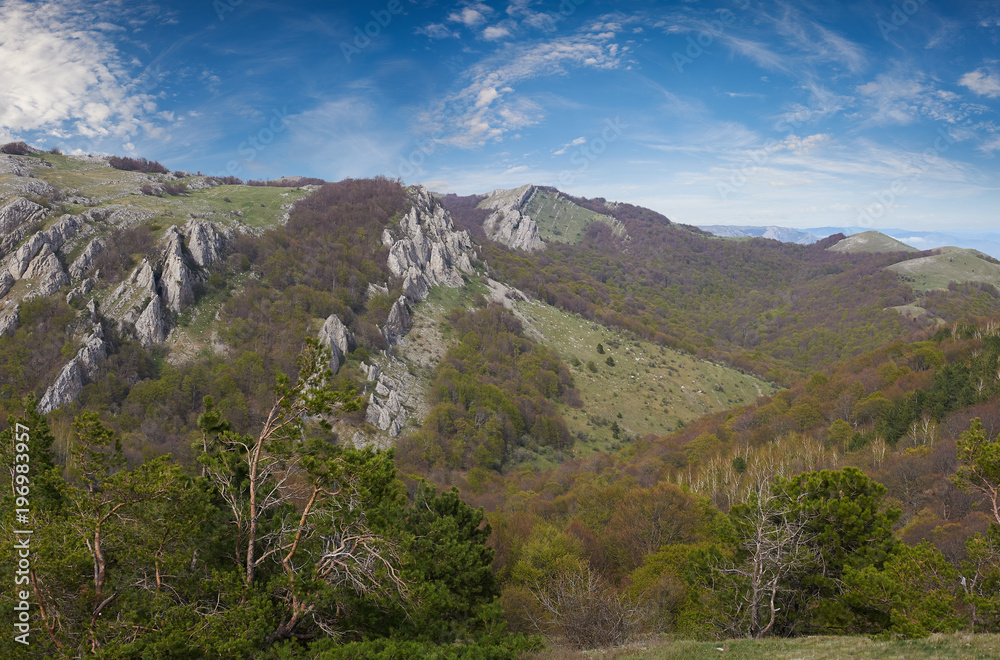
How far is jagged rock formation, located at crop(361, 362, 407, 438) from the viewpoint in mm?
66188

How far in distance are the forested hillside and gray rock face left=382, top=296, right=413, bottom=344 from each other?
633mm

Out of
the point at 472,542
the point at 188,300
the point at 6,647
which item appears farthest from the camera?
the point at 188,300

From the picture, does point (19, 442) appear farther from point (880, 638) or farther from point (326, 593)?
point (880, 638)

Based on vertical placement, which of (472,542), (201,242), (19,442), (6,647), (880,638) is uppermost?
(201,242)

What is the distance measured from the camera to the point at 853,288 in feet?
652

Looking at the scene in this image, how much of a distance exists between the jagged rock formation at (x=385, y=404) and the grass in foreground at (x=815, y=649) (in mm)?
54209

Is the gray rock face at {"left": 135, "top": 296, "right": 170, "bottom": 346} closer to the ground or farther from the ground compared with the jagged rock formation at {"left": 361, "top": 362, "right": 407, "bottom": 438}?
farther from the ground

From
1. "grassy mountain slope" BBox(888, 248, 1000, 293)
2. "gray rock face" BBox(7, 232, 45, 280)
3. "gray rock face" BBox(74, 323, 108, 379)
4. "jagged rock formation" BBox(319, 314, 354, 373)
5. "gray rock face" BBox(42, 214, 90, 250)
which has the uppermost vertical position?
"grassy mountain slope" BBox(888, 248, 1000, 293)

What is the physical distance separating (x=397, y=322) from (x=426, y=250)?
26.5 metres

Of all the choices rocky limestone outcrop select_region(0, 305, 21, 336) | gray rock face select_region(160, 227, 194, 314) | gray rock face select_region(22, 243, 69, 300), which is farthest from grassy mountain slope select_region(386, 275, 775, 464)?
rocky limestone outcrop select_region(0, 305, 21, 336)

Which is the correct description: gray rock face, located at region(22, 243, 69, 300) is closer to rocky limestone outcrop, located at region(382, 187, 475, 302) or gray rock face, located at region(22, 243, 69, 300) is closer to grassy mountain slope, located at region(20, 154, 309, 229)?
grassy mountain slope, located at region(20, 154, 309, 229)

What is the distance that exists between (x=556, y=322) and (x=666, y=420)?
118 feet

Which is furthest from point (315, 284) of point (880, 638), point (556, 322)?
point (880, 638)

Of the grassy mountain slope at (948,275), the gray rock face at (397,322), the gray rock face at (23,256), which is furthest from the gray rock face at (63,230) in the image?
the grassy mountain slope at (948,275)
